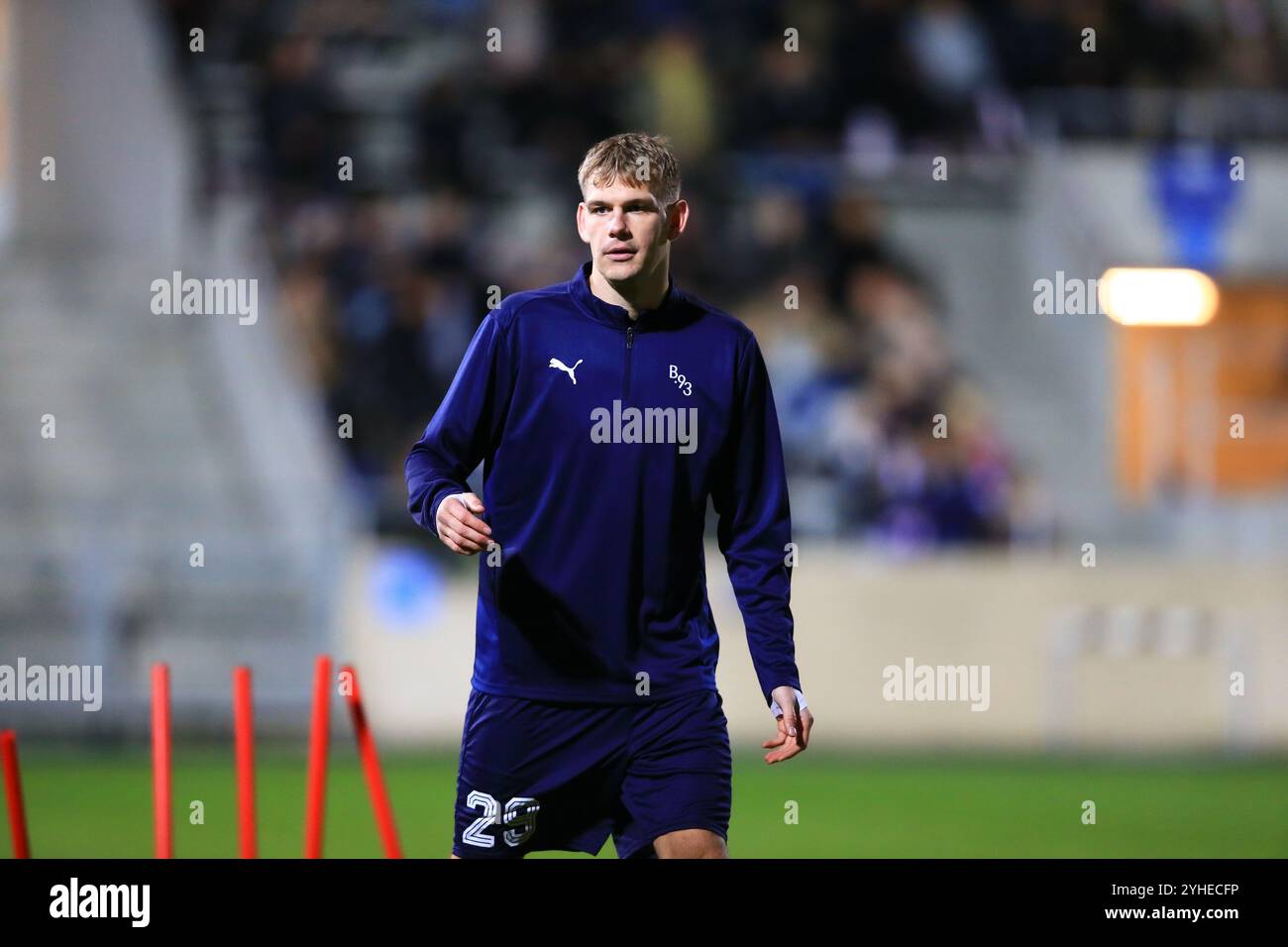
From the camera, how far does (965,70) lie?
19.9m

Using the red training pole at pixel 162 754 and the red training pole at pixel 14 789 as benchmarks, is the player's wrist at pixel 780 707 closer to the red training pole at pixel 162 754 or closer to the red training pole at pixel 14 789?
the red training pole at pixel 162 754

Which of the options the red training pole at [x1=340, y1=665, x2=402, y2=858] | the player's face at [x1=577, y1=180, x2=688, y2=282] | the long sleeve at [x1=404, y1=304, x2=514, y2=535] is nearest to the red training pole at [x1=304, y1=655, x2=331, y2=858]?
the red training pole at [x1=340, y1=665, x2=402, y2=858]

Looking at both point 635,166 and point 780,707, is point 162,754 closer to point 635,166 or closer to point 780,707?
point 780,707

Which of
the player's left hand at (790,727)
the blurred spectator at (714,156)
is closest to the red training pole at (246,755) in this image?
the player's left hand at (790,727)

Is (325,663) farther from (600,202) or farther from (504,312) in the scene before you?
(600,202)

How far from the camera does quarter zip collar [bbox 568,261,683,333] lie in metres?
5.98

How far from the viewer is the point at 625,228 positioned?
18.8ft

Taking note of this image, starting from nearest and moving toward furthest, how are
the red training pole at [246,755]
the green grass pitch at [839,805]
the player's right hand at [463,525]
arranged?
the player's right hand at [463,525] < the red training pole at [246,755] < the green grass pitch at [839,805]

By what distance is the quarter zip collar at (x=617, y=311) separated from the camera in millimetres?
5980

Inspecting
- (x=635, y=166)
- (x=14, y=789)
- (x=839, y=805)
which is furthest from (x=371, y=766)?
(x=839, y=805)

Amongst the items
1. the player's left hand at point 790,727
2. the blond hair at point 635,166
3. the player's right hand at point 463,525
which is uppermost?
the blond hair at point 635,166

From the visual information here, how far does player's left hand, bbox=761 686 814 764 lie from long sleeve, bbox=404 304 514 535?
974 mm

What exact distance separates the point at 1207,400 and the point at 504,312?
1258cm
